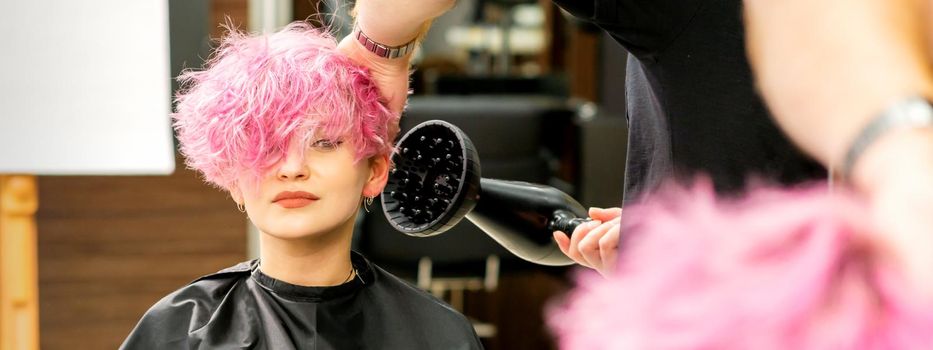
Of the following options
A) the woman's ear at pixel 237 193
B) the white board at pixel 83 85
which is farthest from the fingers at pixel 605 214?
the white board at pixel 83 85

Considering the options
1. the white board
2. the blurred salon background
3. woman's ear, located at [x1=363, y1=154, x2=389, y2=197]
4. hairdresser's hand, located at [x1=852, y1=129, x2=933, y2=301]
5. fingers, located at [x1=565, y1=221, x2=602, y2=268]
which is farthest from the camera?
the blurred salon background

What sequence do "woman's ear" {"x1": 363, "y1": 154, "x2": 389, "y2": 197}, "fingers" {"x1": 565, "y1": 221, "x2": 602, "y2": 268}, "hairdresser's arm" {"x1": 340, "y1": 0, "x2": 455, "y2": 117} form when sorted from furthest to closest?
"woman's ear" {"x1": 363, "y1": 154, "x2": 389, "y2": 197} < "fingers" {"x1": 565, "y1": 221, "x2": 602, "y2": 268} < "hairdresser's arm" {"x1": 340, "y1": 0, "x2": 455, "y2": 117}

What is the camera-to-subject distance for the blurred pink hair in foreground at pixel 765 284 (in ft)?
1.17

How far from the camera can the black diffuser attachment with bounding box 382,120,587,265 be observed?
90 cm

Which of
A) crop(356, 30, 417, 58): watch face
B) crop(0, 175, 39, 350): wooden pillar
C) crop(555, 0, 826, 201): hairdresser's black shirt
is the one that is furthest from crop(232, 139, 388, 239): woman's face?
crop(0, 175, 39, 350): wooden pillar

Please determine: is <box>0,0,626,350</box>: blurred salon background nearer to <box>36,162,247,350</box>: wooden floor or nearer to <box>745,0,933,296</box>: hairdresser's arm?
<box>36,162,247,350</box>: wooden floor

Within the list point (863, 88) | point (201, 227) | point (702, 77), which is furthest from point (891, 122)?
point (201, 227)

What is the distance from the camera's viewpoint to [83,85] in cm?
134

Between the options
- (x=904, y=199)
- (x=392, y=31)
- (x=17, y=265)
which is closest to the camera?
(x=904, y=199)

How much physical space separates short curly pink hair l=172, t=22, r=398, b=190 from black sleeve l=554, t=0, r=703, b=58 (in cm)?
37

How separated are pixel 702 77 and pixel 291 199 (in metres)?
0.47

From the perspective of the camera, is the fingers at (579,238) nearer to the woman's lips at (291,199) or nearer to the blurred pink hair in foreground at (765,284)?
the woman's lips at (291,199)

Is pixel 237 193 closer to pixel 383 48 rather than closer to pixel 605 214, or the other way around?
pixel 383 48

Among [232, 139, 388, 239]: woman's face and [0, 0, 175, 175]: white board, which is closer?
[232, 139, 388, 239]: woman's face
